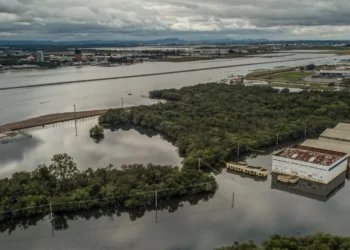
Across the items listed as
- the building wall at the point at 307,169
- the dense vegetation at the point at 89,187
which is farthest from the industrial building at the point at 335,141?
the dense vegetation at the point at 89,187

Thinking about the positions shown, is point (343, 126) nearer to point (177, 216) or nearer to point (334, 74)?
point (177, 216)

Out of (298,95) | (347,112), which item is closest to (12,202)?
(347,112)

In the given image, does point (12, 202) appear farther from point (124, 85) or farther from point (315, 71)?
point (315, 71)

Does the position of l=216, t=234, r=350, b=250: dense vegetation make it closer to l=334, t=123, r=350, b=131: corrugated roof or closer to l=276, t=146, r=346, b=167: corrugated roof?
l=276, t=146, r=346, b=167: corrugated roof

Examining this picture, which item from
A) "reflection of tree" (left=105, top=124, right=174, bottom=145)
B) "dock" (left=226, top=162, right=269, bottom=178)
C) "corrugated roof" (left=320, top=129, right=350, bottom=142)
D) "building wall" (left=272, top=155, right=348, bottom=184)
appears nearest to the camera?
"building wall" (left=272, top=155, right=348, bottom=184)

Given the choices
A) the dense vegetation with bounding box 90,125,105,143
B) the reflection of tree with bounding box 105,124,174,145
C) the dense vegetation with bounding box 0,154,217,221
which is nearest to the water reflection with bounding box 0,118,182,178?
the reflection of tree with bounding box 105,124,174,145

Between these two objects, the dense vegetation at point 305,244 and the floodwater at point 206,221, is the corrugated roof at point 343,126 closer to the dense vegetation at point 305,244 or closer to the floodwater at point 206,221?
the floodwater at point 206,221
